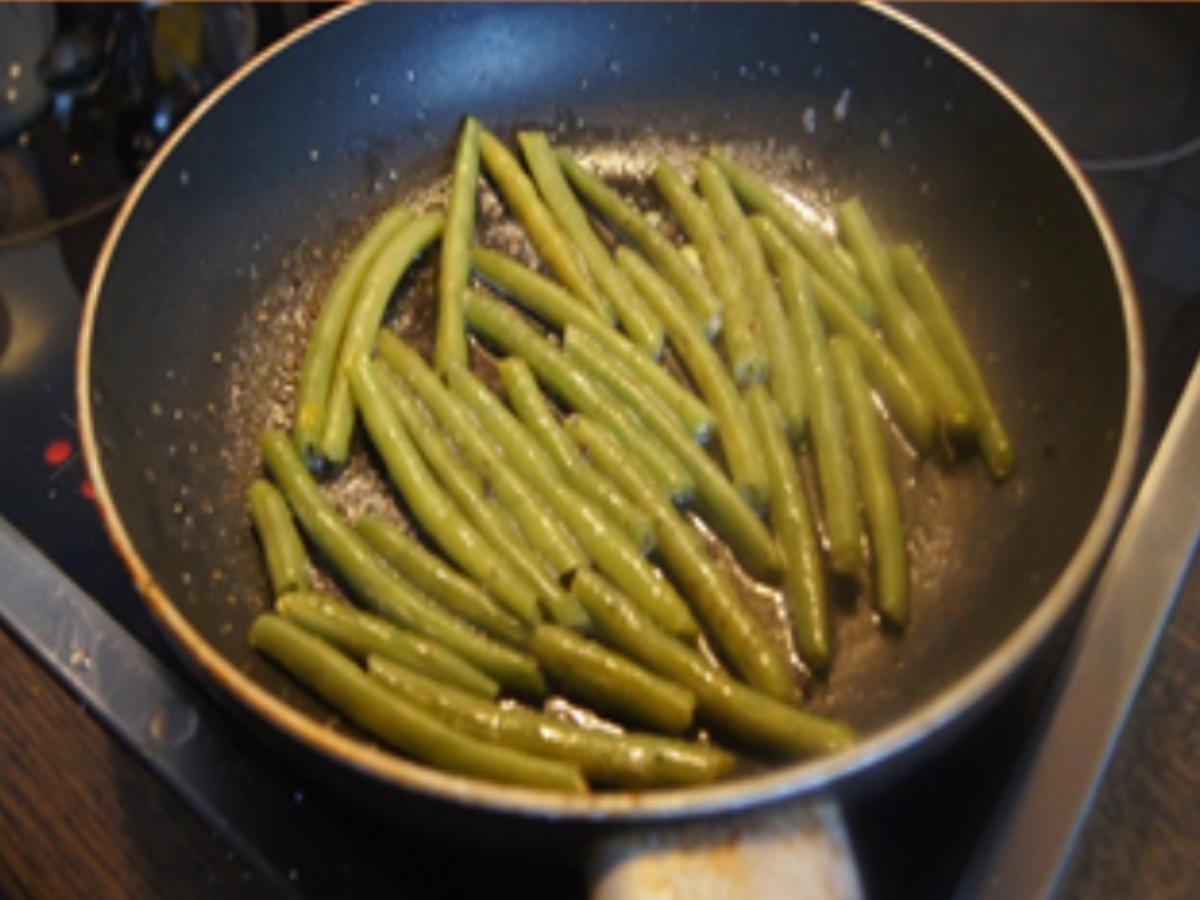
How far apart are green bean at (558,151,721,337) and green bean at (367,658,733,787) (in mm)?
838

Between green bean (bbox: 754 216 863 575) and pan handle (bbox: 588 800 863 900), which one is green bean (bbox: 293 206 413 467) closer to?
green bean (bbox: 754 216 863 575)

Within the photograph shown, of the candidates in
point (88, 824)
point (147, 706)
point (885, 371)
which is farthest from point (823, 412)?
point (88, 824)

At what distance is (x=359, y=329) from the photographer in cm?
199

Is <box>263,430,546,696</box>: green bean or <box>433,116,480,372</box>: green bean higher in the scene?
<box>433,116,480,372</box>: green bean

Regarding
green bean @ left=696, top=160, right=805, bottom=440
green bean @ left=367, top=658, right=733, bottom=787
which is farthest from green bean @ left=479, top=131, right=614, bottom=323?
green bean @ left=367, top=658, right=733, bottom=787

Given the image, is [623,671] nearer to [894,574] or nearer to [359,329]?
[894,574]

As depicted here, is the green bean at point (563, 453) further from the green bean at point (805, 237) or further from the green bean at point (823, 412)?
the green bean at point (805, 237)

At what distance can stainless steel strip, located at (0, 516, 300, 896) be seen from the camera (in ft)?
4.56

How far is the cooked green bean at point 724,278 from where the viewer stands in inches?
76.5

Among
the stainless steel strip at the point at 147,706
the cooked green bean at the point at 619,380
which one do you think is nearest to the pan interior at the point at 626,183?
the stainless steel strip at the point at 147,706

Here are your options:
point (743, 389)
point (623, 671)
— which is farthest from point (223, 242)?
point (623, 671)

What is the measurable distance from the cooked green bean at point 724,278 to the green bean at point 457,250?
370 mm

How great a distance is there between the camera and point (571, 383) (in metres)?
1.90

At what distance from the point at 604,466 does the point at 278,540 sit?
0.51 meters
